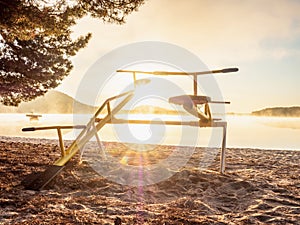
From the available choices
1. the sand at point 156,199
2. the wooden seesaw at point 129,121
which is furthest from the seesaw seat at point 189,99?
the sand at point 156,199

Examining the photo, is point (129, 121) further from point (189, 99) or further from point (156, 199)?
point (156, 199)

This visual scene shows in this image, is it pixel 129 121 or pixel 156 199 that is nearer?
pixel 156 199

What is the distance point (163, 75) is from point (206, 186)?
6.33 feet

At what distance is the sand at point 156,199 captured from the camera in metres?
3.01

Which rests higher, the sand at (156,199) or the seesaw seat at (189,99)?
the seesaw seat at (189,99)

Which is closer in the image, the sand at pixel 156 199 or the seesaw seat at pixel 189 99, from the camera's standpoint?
the sand at pixel 156 199

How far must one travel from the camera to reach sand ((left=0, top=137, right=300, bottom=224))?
3008 mm

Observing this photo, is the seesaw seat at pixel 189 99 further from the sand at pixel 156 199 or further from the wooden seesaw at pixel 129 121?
the sand at pixel 156 199

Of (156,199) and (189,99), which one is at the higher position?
(189,99)

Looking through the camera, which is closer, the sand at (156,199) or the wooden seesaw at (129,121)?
the sand at (156,199)

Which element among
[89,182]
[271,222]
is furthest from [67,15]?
[271,222]

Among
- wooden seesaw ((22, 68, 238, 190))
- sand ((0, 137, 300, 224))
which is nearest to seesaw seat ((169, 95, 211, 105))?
wooden seesaw ((22, 68, 238, 190))

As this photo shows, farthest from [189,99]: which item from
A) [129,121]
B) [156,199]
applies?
[156,199]

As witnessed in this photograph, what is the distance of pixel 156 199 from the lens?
3.78m
